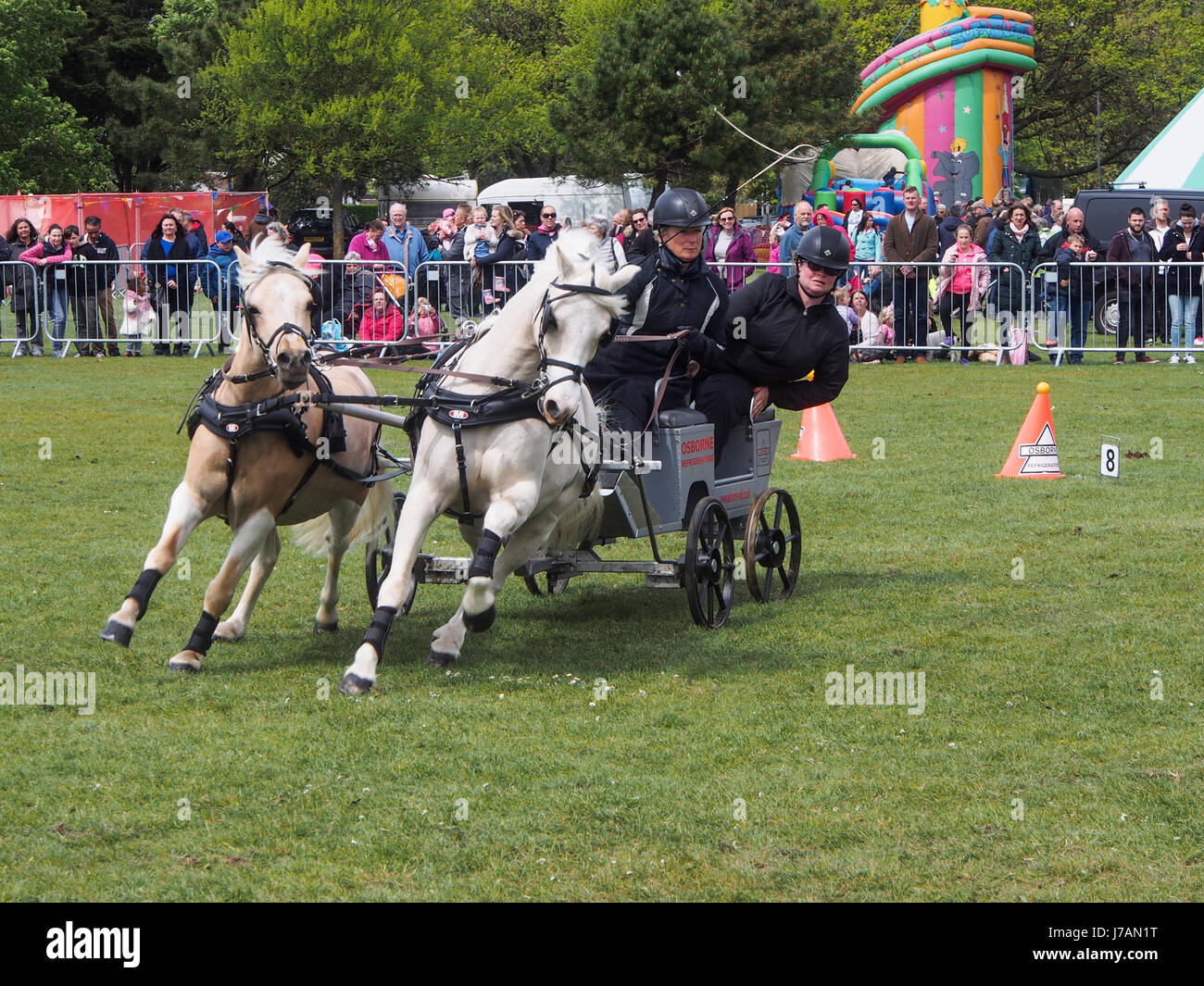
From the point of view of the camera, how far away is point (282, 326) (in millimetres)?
7148

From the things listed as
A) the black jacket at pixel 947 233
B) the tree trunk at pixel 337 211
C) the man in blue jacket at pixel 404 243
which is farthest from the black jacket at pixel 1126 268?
the tree trunk at pixel 337 211

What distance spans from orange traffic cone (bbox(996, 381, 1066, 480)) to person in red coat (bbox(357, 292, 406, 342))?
31.0 ft

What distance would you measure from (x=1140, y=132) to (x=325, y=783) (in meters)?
60.9

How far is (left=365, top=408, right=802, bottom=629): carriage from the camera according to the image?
8266mm

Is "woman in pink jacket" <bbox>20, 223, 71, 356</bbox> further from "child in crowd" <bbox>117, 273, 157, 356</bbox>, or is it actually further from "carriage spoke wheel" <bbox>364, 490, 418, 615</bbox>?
"carriage spoke wheel" <bbox>364, 490, 418, 615</bbox>

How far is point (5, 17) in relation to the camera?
163 feet

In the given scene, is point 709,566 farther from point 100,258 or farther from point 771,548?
point 100,258

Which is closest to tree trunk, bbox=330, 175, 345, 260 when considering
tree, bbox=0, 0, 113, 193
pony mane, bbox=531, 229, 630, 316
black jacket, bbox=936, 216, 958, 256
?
tree, bbox=0, 0, 113, 193

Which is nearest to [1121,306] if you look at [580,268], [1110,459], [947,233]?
[947,233]

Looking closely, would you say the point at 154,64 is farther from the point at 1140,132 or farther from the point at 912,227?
the point at 912,227

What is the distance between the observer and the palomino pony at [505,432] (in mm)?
7219

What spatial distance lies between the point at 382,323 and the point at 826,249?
480 inches

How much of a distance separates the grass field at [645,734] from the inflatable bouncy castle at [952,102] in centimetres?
3218
